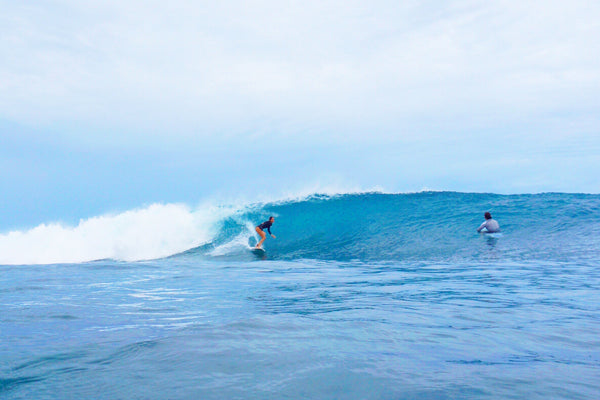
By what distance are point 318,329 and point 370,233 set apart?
14.1m

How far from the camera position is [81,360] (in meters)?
4.03

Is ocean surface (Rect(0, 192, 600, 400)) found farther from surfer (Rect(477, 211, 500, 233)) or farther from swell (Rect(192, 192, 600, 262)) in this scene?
surfer (Rect(477, 211, 500, 233))

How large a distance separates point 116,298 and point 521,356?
615 cm

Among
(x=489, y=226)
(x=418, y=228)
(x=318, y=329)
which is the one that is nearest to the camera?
(x=318, y=329)

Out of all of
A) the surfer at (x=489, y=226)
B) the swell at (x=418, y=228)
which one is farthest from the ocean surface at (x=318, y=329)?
the surfer at (x=489, y=226)

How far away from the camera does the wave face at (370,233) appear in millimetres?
14956

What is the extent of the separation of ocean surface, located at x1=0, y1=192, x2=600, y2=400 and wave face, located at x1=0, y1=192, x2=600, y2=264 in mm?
584

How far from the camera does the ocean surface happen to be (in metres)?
3.36

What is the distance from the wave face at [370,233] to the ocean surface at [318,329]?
584 millimetres

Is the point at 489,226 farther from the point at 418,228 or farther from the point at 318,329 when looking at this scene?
the point at 318,329

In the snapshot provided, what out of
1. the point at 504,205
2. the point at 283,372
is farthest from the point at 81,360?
the point at 504,205

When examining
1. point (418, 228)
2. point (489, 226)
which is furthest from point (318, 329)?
point (418, 228)

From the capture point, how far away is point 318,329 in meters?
5.00

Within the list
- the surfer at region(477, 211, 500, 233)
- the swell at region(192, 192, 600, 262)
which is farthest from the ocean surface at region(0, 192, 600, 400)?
the surfer at region(477, 211, 500, 233)
